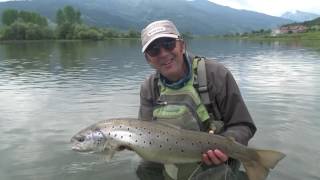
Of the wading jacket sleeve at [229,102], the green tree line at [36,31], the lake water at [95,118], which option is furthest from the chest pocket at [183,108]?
the green tree line at [36,31]

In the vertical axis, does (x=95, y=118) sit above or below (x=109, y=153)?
below

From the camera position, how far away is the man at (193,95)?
21.9 feet

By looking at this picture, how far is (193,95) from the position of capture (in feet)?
23.1

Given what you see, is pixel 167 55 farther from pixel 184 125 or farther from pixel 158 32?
pixel 184 125

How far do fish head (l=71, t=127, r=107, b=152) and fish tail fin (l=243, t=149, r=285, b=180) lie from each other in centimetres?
187

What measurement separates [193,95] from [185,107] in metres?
0.20

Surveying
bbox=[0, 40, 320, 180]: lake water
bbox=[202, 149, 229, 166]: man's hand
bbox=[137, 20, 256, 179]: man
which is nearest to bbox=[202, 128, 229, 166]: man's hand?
bbox=[202, 149, 229, 166]: man's hand

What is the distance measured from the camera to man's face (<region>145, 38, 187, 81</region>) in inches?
260

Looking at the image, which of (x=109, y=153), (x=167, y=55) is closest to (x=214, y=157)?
(x=109, y=153)

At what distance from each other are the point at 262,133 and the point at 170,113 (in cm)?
904

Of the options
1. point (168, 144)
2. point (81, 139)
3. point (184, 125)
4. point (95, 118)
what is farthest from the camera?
point (95, 118)

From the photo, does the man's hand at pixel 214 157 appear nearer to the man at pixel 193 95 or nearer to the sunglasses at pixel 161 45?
the man at pixel 193 95

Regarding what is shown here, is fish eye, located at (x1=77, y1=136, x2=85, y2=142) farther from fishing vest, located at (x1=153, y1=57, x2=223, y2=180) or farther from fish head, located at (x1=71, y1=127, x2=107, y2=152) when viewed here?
fishing vest, located at (x1=153, y1=57, x2=223, y2=180)

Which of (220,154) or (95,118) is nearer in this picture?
(220,154)
